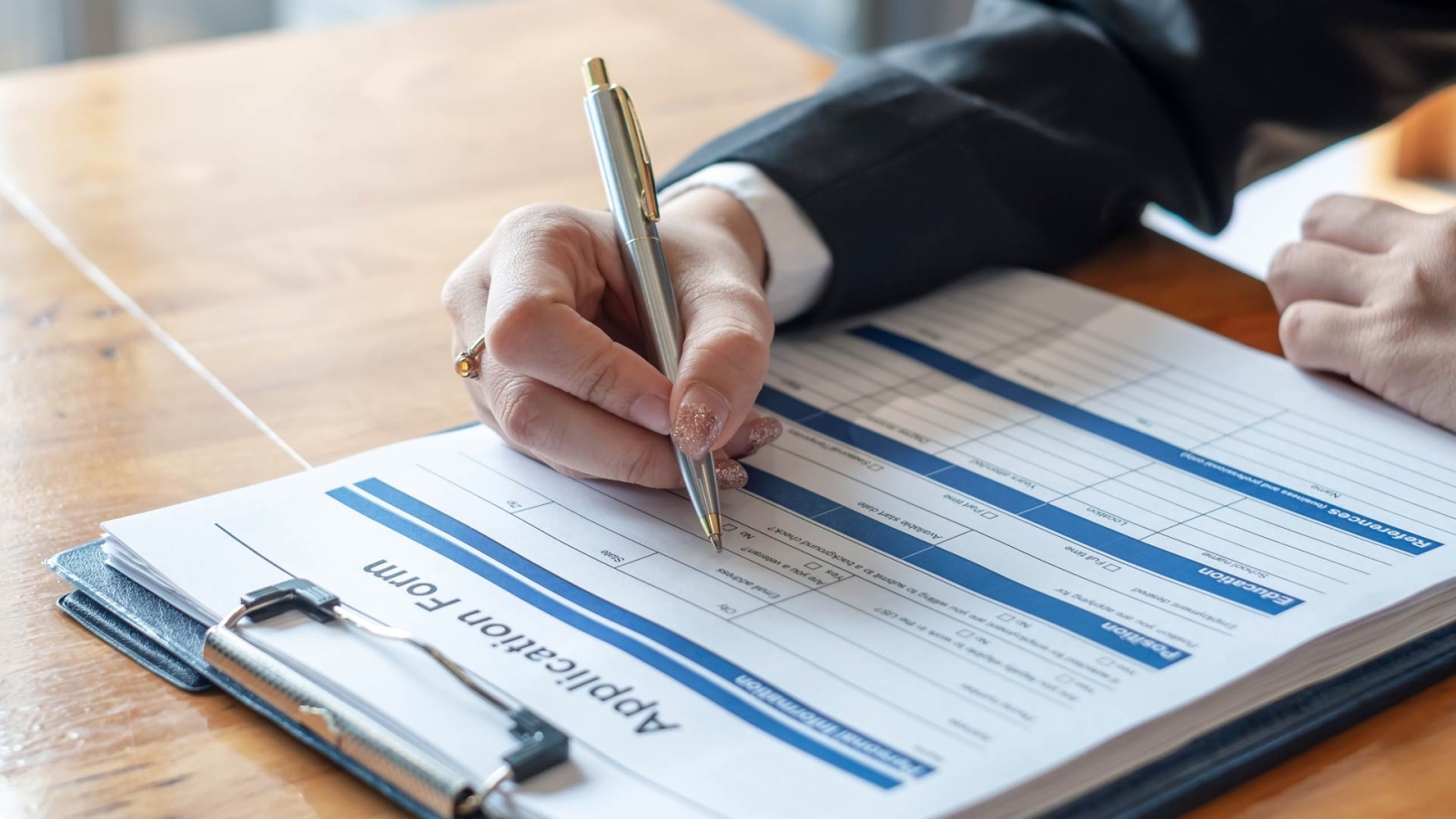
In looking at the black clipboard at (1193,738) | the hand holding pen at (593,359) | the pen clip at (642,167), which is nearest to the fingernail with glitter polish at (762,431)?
the hand holding pen at (593,359)

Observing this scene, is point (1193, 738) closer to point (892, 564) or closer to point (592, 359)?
point (892, 564)

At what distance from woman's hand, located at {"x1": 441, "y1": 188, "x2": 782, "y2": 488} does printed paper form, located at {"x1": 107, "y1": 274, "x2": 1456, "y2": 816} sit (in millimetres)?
23

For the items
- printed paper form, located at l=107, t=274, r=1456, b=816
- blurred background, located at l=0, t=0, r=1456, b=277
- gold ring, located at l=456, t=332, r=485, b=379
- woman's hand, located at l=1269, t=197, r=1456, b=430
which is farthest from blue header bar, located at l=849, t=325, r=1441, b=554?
blurred background, located at l=0, t=0, r=1456, b=277

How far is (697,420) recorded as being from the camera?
57cm

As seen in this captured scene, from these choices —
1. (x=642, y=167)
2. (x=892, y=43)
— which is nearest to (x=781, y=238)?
(x=642, y=167)

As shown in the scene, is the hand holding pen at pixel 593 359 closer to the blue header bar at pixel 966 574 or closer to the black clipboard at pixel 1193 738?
the blue header bar at pixel 966 574

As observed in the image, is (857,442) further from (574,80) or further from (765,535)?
(574,80)

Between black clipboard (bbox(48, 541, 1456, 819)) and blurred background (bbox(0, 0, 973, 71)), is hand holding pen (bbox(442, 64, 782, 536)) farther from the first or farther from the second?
blurred background (bbox(0, 0, 973, 71))

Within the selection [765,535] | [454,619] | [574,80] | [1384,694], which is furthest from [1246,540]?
[574,80]

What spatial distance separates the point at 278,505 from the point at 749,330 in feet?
0.71

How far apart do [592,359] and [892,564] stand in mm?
152

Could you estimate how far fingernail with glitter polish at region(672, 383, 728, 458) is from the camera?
57 cm

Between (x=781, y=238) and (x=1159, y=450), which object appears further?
(x=781, y=238)

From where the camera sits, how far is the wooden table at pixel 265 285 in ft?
1.58
